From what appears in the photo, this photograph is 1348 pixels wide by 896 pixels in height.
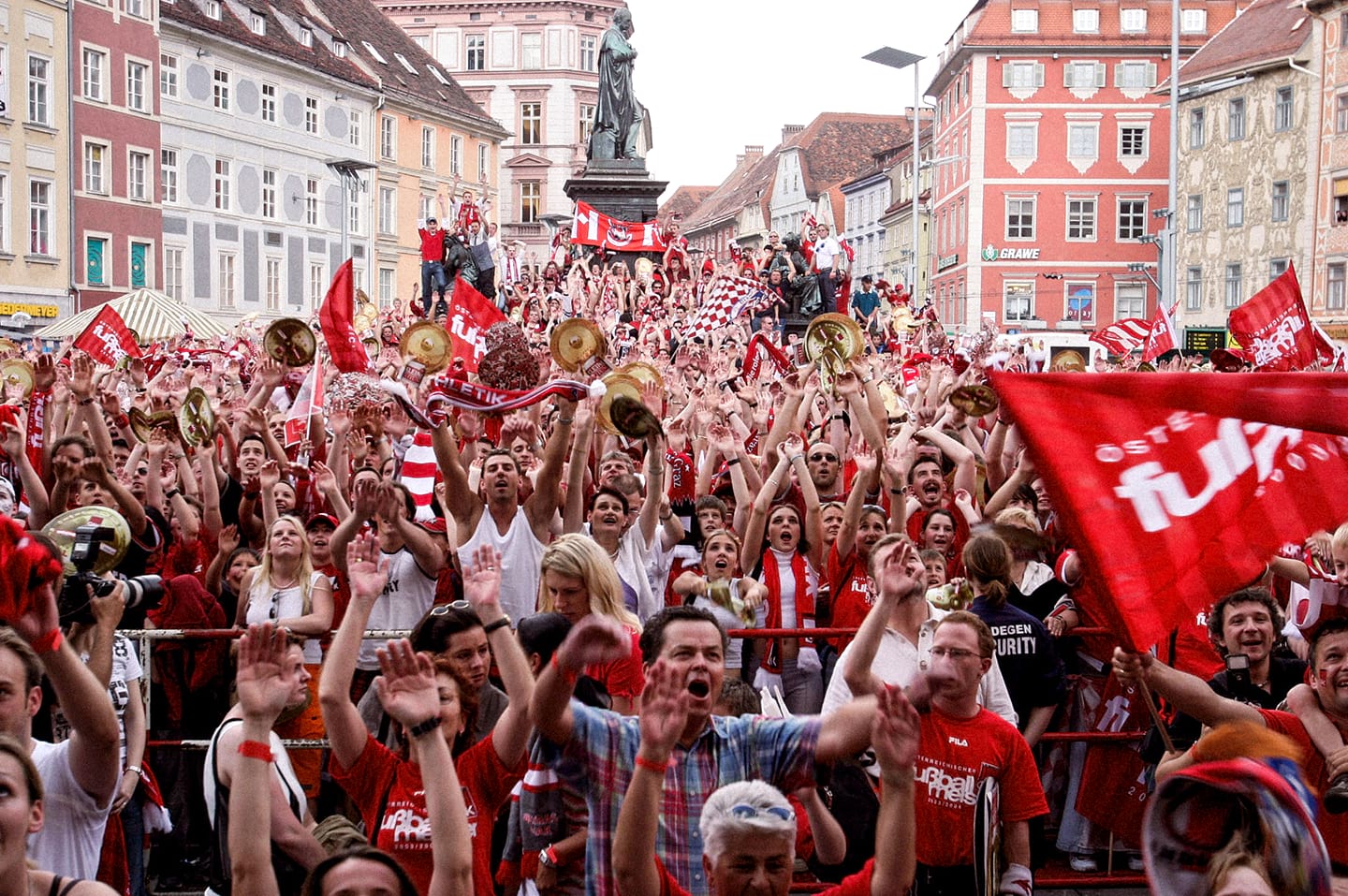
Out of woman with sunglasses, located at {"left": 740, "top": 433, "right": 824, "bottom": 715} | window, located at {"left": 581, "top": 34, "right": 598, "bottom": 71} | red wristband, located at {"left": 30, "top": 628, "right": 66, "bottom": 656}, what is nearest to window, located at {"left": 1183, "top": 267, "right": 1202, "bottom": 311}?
window, located at {"left": 581, "top": 34, "right": 598, "bottom": 71}

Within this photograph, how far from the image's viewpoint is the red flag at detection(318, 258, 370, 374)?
10.9m

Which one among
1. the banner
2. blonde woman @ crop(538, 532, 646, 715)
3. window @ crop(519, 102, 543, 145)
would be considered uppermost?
window @ crop(519, 102, 543, 145)

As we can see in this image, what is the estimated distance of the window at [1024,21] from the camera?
60.3 meters

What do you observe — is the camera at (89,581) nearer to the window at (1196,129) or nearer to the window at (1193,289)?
the window at (1193,289)

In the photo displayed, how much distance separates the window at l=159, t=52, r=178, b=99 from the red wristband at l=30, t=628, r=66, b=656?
141 ft

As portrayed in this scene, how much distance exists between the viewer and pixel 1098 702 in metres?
6.62

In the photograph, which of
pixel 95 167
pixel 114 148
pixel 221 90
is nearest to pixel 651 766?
pixel 95 167

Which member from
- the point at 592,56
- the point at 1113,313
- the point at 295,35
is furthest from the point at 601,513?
the point at 592,56

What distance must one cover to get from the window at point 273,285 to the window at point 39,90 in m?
12.6

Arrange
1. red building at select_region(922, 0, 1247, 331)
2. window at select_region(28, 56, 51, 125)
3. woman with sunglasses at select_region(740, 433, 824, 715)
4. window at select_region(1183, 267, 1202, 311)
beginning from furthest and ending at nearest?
red building at select_region(922, 0, 1247, 331) < window at select_region(1183, 267, 1202, 311) < window at select_region(28, 56, 51, 125) < woman with sunglasses at select_region(740, 433, 824, 715)

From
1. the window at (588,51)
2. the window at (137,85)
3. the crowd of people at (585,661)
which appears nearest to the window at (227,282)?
the window at (137,85)

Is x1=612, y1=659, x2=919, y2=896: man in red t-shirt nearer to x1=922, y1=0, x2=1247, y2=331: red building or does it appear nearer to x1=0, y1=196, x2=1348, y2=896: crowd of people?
Answer: x1=0, y1=196, x2=1348, y2=896: crowd of people

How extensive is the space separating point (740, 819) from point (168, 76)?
146 feet

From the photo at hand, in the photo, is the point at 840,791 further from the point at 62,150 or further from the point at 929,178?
the point at 929,178
